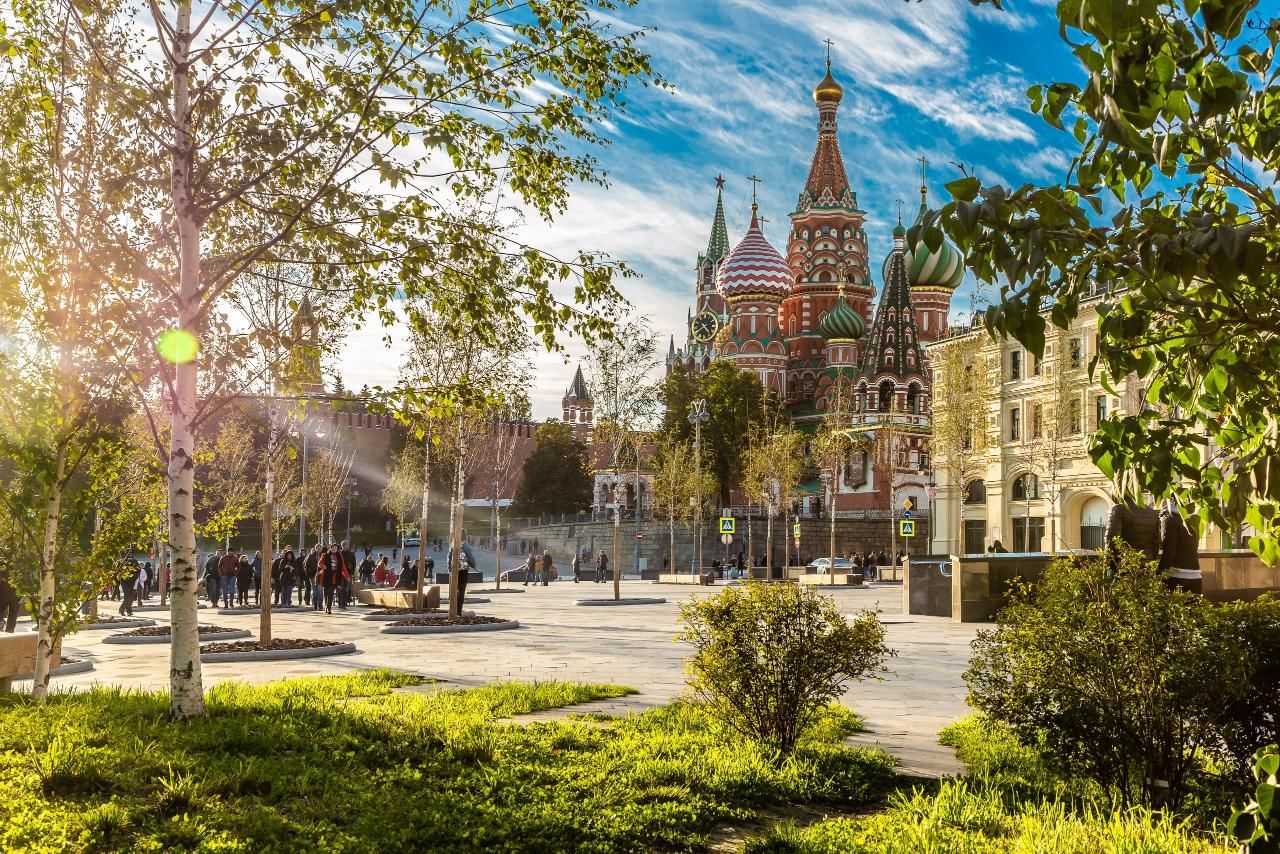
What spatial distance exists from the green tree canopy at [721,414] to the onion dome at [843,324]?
13640 mm

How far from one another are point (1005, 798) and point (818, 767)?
4.05ft

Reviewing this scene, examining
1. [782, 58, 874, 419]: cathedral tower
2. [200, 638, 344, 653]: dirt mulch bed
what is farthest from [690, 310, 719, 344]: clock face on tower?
[200, 638, 344, 653]: dirt mulch bed

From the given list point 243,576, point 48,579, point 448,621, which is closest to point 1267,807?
point 48,579

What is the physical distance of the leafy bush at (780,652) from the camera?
7422 mm

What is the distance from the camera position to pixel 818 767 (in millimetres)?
7129

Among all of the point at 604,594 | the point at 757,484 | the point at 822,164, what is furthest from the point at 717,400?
the point at 604,594

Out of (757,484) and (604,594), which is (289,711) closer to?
(604,594)

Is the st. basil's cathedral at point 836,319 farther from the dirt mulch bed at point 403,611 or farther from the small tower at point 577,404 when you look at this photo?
the dirt mulch bed at point 403,611

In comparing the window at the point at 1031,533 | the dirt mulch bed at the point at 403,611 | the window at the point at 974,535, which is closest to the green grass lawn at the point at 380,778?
the dirt mulch bed at the point at 403,611

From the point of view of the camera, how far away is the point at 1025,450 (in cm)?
5216

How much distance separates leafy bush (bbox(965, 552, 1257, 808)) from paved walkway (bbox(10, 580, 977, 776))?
127 cm

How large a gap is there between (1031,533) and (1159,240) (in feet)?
173

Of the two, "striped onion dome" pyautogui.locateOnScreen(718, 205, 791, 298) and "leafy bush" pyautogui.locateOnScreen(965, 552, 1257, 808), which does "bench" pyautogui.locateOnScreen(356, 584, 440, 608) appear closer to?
"leafy bush" pyautogui.locateOnScreen(965, 552, 1257, 808)

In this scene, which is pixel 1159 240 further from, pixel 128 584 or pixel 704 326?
pixel 704 326
